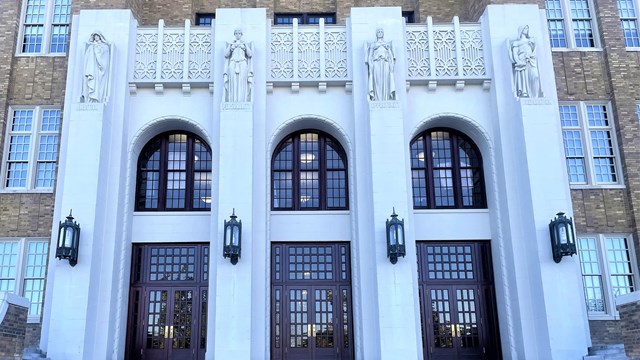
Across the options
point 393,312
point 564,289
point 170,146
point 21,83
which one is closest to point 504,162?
point 564,289

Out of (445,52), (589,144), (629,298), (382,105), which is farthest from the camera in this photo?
(589,144)

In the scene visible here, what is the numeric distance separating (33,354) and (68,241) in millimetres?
3193

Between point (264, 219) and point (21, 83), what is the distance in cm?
1036

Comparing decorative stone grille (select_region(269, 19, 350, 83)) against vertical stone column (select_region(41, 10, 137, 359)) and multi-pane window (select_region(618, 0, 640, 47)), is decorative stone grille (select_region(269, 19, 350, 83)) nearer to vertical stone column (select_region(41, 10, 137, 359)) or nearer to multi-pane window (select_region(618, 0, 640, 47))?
vertical stone column (select_region(41, 10, 137, 359))

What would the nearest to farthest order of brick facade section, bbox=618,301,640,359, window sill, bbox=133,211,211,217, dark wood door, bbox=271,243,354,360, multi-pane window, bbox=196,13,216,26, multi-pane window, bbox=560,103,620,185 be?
1. brick facade section, bbox=618,301,640,359
2. dark wood door, bbox=271,243,354,360
3. window sill, bbox=133,211,211,217
4. multi-pane window, bbox=560,103,620,185
5. multi-pane window, bbox=196,13,216,26

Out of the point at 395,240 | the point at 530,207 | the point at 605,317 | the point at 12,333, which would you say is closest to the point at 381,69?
the point at 395,240

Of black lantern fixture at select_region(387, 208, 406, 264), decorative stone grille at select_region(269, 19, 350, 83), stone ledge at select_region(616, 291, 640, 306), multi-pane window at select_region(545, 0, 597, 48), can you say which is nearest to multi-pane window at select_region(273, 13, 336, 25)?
decorative stone grille at select_region(269, 19, 350, 83)

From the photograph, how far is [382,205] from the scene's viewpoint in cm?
1892

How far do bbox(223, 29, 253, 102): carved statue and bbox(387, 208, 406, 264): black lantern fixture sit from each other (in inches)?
241

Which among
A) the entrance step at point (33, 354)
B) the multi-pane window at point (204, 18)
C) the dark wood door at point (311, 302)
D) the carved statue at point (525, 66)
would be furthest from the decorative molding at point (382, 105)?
the entrance step at point (33, 354)

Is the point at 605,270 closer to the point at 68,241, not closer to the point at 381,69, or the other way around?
the point at 381,69

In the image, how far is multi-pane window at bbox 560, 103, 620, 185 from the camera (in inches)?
842

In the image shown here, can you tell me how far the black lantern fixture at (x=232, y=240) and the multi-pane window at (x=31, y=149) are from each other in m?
7.13

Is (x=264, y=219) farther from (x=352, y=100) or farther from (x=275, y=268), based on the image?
(x=352, y=100)
